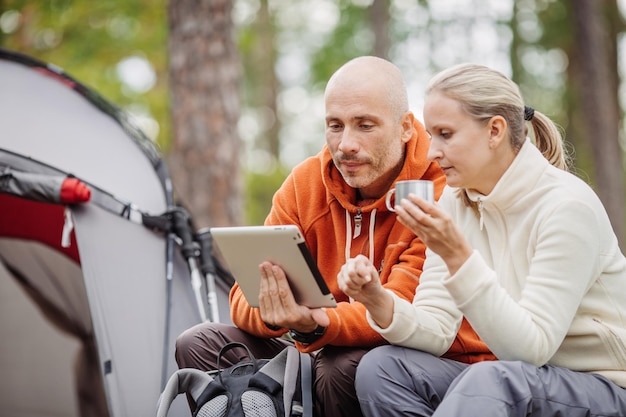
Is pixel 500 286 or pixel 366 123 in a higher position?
pixel 366 123

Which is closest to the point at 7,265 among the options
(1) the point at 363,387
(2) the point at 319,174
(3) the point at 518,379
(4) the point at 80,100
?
(4) the point at 80,100

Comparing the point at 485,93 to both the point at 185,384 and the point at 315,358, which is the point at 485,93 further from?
the point at 185,384

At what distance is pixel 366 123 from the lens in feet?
9.03

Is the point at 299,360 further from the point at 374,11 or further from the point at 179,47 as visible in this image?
the point at 374,11

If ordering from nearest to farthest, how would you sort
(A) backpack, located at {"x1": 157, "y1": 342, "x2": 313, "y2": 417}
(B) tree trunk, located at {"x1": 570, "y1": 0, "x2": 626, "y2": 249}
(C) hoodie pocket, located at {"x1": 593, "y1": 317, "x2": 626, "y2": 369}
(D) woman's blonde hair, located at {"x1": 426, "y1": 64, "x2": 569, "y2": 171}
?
(C) hoodie pocket, located at {"x1": 593, "y1": 317, "x2": 626, "y2": 369}, (D) woman's blonde hair, located at {"x1": 426, "y1": 64, "x2": 569, "y2": 171}, (A) backpack, located at {"x1": 157, "y1": 342, "x2": 313, "y2": 417}, (B) tree trunk, located at {"x1": 570, "y1": 0, "x2": 626, "y2": 249}

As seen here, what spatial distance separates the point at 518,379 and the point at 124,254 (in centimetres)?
212

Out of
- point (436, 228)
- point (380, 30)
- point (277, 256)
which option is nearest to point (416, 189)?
point (436, 228)

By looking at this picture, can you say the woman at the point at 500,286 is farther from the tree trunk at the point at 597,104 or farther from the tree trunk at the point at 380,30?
the tree trunk at the point at 597,104

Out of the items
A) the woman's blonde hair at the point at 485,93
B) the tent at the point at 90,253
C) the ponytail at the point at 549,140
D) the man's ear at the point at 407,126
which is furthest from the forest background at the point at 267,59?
the woman's blonde hair at the point at 485,93

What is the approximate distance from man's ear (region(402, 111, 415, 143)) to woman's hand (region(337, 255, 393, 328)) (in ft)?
2.49

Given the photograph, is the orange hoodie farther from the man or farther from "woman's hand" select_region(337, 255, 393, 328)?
"woman's hand" select_region(337, 255, 393, 328)

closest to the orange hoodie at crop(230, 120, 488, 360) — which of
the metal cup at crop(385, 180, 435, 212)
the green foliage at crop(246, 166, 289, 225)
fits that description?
the metal cup at crop(385, 180, 435, 212)

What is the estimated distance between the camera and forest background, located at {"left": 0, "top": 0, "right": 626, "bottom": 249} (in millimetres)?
5680

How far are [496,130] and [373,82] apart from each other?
622mm
